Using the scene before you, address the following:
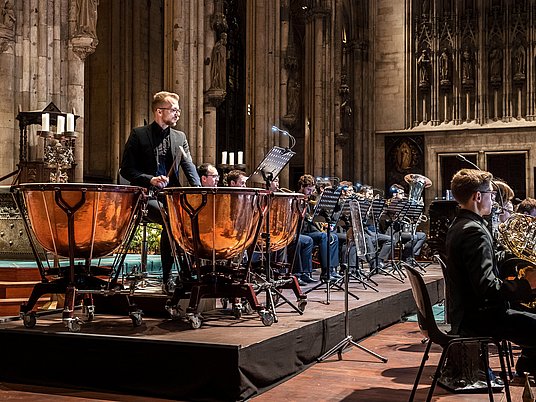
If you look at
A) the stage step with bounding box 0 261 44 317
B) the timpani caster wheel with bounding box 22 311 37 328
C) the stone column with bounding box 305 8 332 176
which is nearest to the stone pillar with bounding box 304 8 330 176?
the stone column with bounding box 305 8 332 176

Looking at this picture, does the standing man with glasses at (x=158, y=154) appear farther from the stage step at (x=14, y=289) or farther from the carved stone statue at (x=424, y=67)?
the carved stone statue at (x=424, y=67)

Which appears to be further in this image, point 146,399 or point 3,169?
point 3,169

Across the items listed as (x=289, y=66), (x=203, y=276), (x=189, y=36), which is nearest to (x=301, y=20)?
(x=289, y=66)

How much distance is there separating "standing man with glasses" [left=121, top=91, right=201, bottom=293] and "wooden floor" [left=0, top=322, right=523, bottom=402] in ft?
4.96

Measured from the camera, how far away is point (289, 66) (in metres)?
19.1

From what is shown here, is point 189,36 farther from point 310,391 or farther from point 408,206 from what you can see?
point 310,391

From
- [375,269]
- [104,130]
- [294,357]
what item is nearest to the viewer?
[294,357]

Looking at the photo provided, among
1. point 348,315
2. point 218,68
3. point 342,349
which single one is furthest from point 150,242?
point 342,349

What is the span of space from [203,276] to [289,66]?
555 inches

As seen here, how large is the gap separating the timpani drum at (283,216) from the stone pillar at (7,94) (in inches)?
248

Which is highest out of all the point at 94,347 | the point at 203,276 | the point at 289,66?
the point at 289,66

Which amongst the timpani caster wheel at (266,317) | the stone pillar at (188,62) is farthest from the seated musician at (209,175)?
the stone pillar at (188,62)

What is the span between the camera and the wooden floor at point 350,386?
4730 mm

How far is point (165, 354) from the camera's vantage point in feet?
15.6
